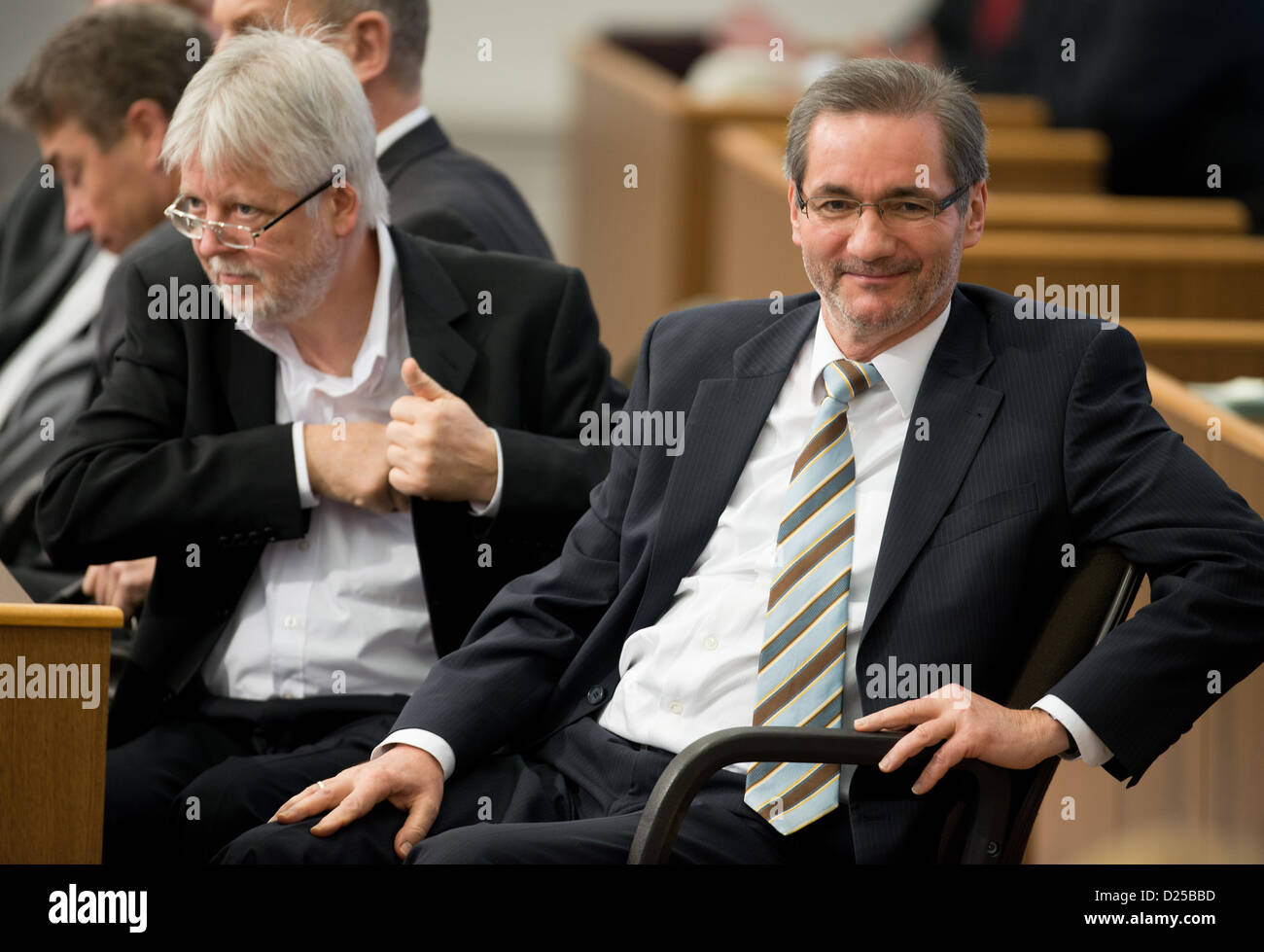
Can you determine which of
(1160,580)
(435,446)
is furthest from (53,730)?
(1160,580)

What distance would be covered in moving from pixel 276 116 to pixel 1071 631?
123cm

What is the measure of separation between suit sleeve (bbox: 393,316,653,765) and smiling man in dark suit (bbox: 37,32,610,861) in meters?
0.20

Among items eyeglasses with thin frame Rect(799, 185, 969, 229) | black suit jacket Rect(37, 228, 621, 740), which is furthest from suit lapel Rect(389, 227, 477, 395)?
eyeglasses with thin frame Rect(799, 185, 969, 229)

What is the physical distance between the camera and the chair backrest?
2.08 metres

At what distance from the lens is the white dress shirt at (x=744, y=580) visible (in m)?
2.21

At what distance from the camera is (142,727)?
2680 mm

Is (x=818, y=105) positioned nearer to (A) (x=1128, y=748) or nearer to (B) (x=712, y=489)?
(B) (x=712, y=489)

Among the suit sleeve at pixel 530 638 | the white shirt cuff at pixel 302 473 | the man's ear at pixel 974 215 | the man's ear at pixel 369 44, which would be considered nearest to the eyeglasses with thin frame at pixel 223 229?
the white shirt cuff at pixel 302 473

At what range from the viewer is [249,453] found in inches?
100

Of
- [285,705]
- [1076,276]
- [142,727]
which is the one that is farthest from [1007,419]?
[1076,276]

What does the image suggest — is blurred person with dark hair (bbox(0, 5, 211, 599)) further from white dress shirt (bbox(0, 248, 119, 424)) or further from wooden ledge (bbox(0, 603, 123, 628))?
wooden ledge (bbox(0, 603, 123, 628))

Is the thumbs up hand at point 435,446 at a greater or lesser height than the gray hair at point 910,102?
lesser

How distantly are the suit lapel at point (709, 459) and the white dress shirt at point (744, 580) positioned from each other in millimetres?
19

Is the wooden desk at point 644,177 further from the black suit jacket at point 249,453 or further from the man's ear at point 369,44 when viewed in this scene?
the black suit jacket at point 249,453
